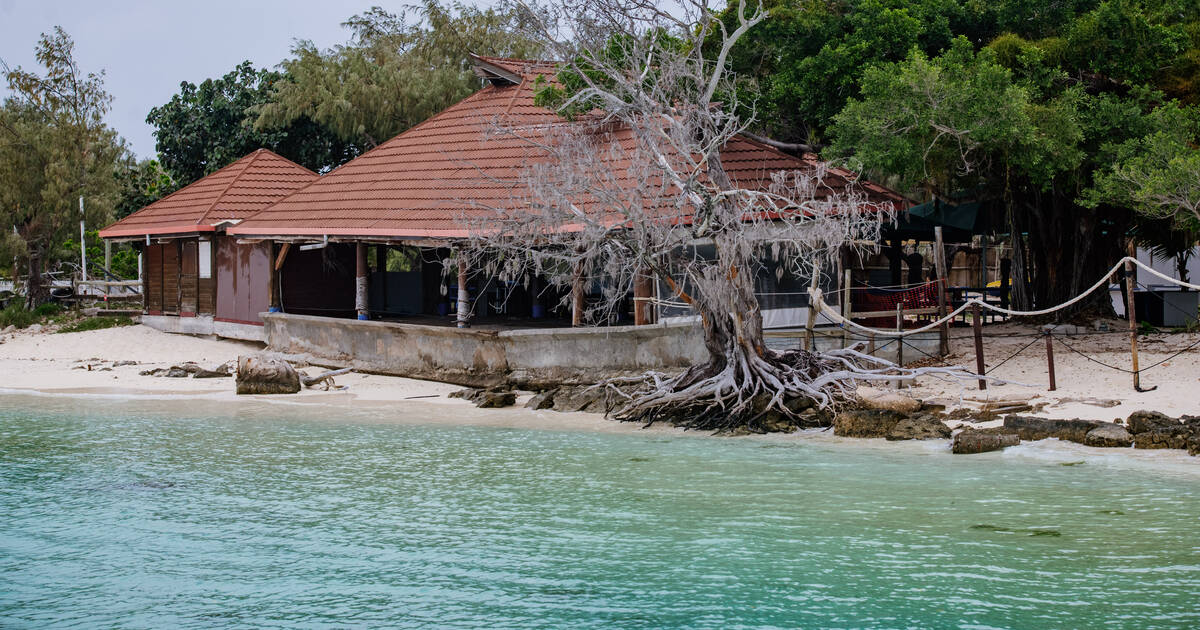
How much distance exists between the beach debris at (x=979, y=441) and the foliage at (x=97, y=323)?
20632 millimetres

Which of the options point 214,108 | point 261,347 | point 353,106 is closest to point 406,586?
point 261,347

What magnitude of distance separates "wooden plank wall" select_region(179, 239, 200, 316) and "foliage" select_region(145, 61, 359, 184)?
7429mm

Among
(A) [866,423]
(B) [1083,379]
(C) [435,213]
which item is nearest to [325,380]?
(C) [435,213]

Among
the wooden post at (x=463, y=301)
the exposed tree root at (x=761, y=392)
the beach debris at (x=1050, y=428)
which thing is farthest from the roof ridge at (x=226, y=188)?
the beach debris at (x=1050, y=428)

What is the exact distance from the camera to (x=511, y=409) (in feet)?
54.3

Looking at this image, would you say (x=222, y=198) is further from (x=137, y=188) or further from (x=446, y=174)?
(x=137, y=188)

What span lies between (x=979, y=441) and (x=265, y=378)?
37.9 feet

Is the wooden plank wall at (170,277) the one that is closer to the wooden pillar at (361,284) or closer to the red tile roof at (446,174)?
the red tile roof at (446,174)

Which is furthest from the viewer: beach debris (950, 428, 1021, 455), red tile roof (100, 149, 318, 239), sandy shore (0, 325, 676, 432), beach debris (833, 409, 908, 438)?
red tile roof (100, 149, 318, 239)

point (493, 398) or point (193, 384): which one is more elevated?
point (193, 384)

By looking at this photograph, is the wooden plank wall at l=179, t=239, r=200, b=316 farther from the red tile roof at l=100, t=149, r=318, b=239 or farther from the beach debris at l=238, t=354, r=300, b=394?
the beach debris at l=238, t=354, r=300, b=394

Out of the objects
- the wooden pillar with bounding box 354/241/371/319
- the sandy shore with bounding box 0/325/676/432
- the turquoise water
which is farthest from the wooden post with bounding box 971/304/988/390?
the wooden pillar with bounding box 354/241/371/319

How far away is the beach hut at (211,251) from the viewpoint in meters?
23.6

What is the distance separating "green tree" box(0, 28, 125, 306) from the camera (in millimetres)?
27031
